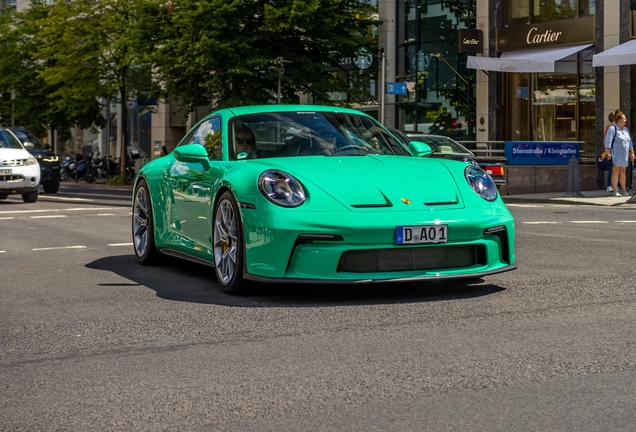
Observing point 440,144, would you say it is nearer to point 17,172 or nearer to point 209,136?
point 17,172

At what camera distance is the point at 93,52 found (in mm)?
39750

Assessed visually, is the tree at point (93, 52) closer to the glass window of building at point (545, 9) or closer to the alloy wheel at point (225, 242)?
the glass window of building at point (545, 9)

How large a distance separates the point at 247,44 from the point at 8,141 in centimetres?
1032

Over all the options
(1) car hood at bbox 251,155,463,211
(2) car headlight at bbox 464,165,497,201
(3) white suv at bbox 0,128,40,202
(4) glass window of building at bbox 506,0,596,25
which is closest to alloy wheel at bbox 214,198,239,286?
(1) car hood at bbox 251,155,463,211

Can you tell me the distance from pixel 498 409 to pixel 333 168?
3351 mm

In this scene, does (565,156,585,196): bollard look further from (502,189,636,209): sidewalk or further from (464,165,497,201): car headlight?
(464,165,497,201): car headlight

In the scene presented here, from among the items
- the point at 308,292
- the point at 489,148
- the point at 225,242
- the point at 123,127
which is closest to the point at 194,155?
the point at 225,242

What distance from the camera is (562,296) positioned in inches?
265

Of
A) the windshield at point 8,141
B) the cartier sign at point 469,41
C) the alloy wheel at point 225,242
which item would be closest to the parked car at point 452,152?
the windshield at point 8,141

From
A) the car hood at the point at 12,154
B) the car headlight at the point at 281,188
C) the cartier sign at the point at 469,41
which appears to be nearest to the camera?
the car headlight at the point at 281,188

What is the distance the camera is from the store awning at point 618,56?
78.7 ft

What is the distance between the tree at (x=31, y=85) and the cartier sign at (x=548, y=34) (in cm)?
2067

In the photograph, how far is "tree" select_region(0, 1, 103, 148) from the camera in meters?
47.2

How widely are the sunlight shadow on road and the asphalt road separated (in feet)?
0.07
